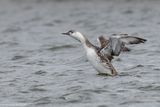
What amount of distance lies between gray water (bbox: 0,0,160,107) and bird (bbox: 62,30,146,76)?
0.71 ft

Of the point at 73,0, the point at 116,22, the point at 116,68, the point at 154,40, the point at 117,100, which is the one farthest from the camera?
the point at 73,0

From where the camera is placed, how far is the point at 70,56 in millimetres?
18422

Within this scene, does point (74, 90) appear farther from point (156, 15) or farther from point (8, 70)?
point (156, 15)

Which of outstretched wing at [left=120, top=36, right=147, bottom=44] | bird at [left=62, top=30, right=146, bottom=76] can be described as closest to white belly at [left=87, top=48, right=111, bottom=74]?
bird at [left=62, top=30, right=146, bottom=76]

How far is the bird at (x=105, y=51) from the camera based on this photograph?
14.4 m

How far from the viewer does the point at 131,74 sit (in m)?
14.8

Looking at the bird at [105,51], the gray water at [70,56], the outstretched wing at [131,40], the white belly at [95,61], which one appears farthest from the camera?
the white belly at [95,61]

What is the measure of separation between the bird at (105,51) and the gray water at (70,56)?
21 centimetres

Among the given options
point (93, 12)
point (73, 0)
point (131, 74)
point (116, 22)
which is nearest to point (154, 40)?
point (116, 22)

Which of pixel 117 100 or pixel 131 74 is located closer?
pixel 117 100

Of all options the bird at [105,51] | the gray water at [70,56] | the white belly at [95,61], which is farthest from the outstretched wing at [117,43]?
the gray water at [70,56]

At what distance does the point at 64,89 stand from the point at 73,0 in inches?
676

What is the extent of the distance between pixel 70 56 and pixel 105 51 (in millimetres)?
3745

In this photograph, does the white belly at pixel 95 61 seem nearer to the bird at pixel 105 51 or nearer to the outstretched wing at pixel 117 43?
the bird at pixel 105 51
